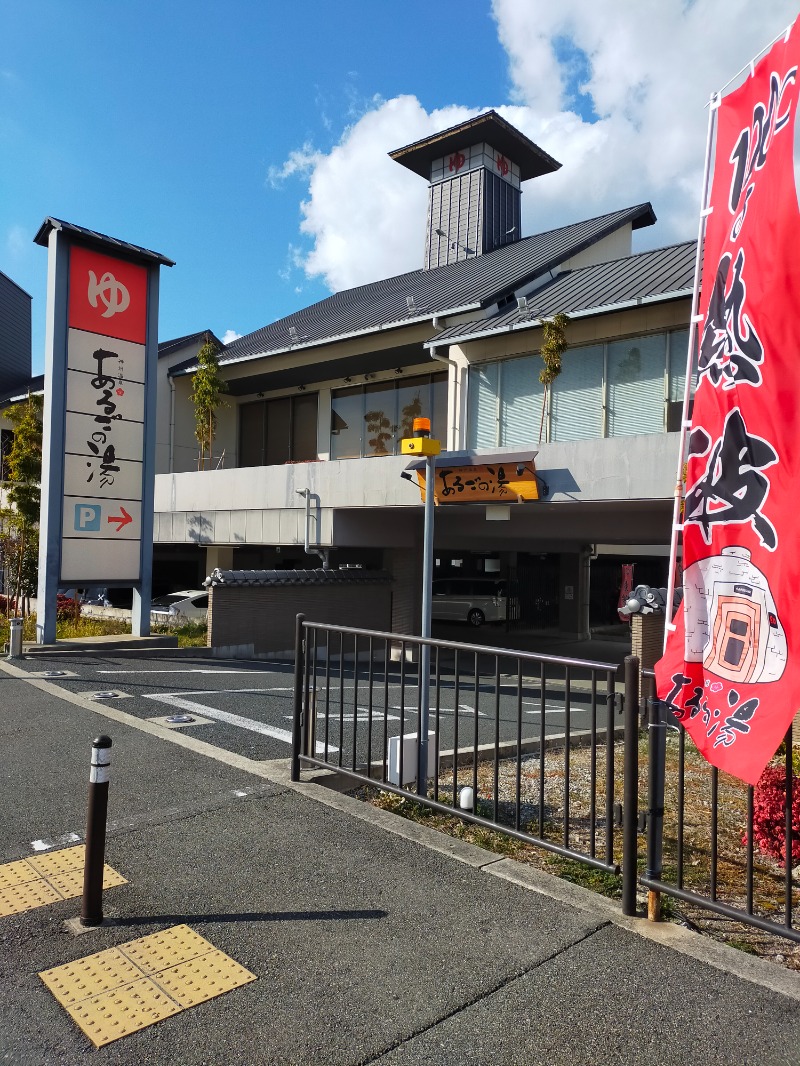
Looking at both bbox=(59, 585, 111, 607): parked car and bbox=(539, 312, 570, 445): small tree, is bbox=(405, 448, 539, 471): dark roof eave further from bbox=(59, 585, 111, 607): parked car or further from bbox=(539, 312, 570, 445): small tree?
bbox=(59, 585, 111, 607): parked car

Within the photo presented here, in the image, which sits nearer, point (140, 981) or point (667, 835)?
point (140, 981)

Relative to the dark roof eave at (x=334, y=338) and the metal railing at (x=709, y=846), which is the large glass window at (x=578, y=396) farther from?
the metal railing at (x=709, y=846)

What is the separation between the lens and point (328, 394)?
23828 mm

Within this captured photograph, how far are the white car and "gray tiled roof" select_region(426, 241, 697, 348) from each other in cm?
917

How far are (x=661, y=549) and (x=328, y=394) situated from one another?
1340cm

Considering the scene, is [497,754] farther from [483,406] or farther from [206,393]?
[206,393]

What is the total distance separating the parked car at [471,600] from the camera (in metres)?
28.4

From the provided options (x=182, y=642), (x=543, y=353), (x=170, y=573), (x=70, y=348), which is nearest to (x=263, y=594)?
(x=182, y=642)

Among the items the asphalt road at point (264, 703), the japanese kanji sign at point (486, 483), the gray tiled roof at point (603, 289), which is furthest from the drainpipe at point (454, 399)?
the asphalt road at point (264, 703)

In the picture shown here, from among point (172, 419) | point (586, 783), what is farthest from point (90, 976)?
point (172, 419)

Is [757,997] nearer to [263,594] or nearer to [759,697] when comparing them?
[759,697]

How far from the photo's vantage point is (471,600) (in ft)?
94.1

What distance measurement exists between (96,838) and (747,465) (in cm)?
347

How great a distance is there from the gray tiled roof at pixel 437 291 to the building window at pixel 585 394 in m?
2.04
